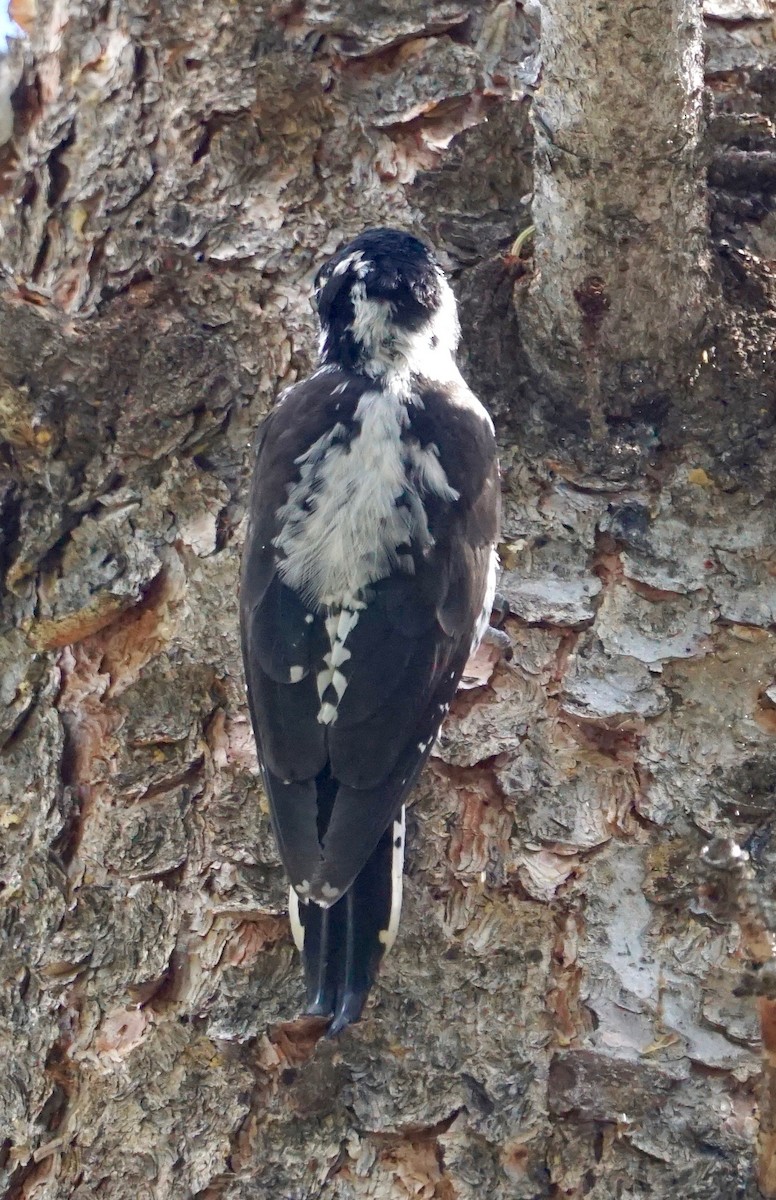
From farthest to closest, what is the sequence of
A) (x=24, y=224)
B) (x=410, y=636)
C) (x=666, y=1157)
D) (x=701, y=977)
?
1. (x=24, y=224)
2. (x=410, y=636)
3. (x=701, y=977)
4. (x=666, y=1157)

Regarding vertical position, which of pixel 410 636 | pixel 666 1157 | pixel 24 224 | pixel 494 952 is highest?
pixel 24 224

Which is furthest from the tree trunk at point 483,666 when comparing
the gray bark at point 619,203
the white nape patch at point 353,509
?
the white nape patch at point 353,509

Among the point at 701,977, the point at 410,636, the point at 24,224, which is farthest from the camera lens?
the point at 24,224

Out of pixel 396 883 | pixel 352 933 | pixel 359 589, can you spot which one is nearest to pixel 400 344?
pixel 359 589

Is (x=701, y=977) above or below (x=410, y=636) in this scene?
below

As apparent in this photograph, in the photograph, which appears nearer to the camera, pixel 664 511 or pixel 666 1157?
pixel 666 1157

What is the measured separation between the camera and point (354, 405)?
2.88 m

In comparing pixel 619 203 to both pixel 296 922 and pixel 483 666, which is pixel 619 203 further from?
pixel 296 922

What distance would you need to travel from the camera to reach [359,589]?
258 centimetres

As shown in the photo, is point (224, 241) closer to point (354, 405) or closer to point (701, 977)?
point (354, 405)

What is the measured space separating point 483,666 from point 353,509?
44 centimetres

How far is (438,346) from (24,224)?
946mm

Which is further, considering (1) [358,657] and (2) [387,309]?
(2) [387,309]

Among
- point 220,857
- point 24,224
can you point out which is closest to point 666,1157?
point 220,857
